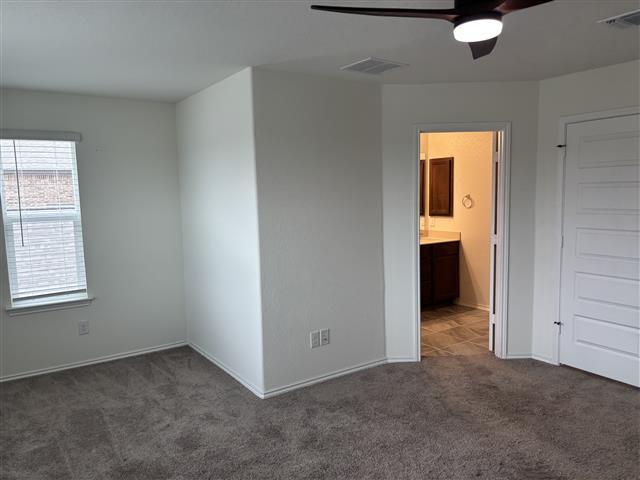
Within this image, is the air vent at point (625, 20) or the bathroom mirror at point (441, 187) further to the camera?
the bathroom mirror at point (441, 187)

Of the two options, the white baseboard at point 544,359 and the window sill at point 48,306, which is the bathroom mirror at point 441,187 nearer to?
the white baseboard at point 544,359

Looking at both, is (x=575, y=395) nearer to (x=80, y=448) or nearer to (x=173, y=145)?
(x=80, y=448)

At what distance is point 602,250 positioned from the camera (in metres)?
3.56

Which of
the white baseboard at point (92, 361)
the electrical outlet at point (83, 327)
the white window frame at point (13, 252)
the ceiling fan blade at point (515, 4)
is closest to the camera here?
the ceiling fan blade at point (515, 4)

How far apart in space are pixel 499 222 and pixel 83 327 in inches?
143

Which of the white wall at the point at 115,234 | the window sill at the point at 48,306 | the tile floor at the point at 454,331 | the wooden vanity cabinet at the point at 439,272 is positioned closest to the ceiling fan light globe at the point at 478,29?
the tile floor at the point at 454,331

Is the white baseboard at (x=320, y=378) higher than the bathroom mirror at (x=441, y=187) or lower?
lower

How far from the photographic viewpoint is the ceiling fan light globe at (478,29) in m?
1.84

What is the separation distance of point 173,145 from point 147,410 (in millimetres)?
2385

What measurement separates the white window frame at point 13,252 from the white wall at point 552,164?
379cm

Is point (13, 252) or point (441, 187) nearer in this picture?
point (13, 252)

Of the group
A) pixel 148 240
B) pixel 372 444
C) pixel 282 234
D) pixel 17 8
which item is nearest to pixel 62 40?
pixel 17 8

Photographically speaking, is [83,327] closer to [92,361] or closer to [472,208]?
[92,361]

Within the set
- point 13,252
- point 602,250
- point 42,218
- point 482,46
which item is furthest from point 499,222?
point 13,252
